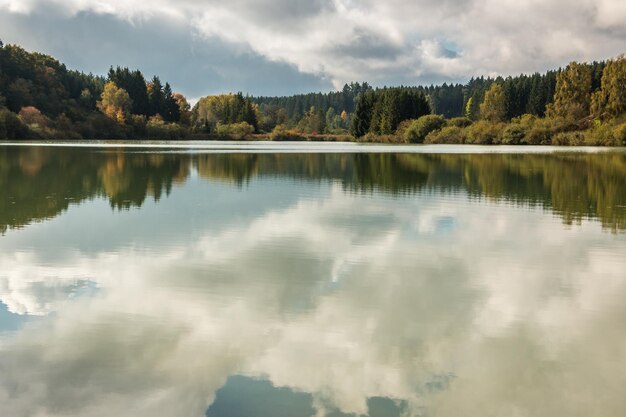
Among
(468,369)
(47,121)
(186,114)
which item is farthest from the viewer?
(186,114)

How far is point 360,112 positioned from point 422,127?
25.2 metres

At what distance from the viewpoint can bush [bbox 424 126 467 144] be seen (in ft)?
291

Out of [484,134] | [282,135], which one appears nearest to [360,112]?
[282,135]

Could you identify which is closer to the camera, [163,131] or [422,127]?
[422,127]

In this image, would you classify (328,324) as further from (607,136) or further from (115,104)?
(115,104)

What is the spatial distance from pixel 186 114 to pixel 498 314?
154 metres

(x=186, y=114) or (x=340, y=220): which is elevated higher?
(x=186, y=114)

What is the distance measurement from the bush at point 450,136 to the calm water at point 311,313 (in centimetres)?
7525

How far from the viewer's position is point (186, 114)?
6107 inches

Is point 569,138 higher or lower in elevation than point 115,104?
lower

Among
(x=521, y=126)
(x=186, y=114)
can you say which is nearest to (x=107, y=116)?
(x=186, y=114)

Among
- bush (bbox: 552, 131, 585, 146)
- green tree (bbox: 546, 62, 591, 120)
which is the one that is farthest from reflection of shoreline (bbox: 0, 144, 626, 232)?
green tree (bbox: 546, 62, 591, 120)

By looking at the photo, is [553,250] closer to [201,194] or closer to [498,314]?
[498,314]

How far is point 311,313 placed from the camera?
699cm
